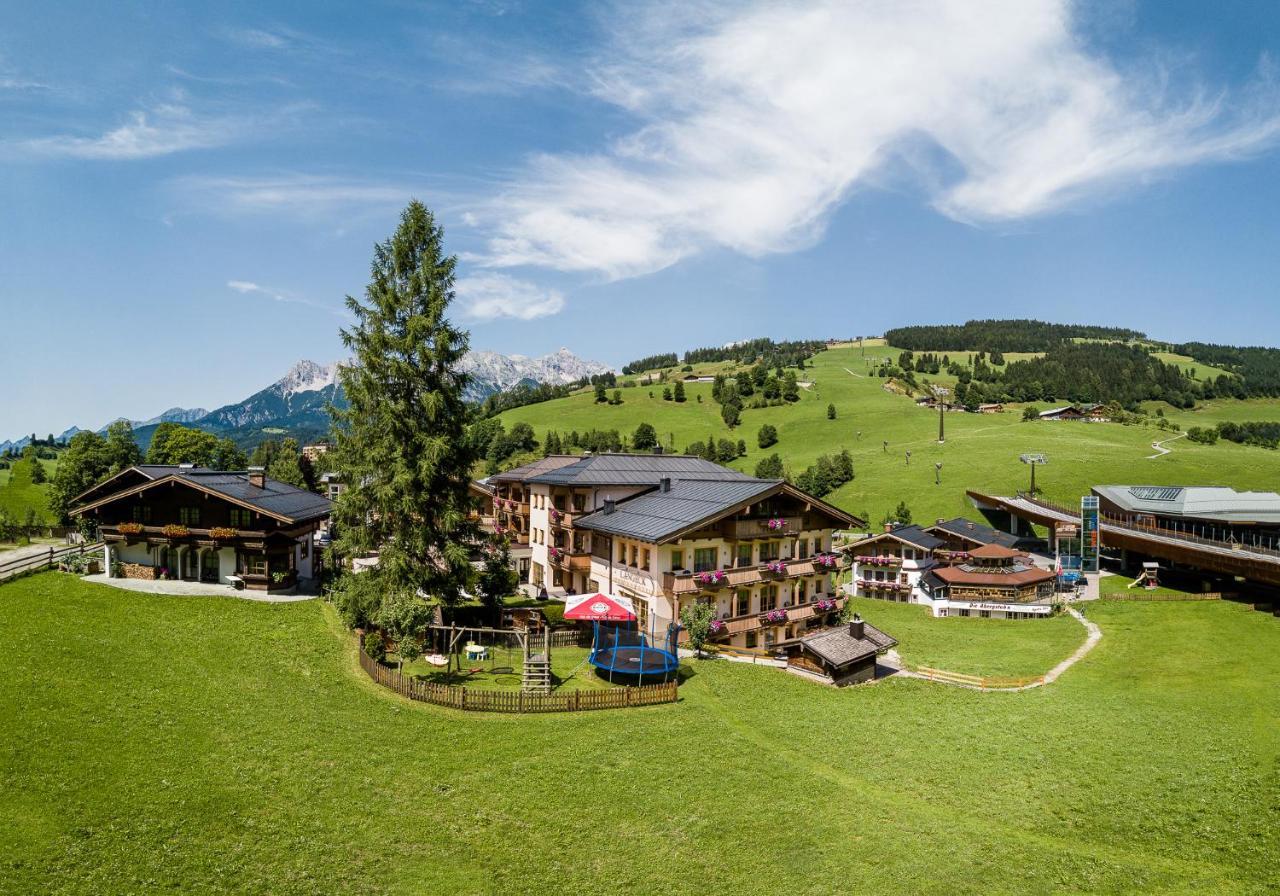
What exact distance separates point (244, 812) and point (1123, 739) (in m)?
29.8

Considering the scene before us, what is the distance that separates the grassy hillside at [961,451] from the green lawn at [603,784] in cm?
8643

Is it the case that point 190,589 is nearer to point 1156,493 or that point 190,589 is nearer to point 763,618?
point 763,618

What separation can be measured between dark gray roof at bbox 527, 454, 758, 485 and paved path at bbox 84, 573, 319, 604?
63.6 ft

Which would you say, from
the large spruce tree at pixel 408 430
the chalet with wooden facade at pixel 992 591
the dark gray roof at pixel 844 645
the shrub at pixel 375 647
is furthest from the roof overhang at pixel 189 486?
the chalet with wooden facade at pixel 992 591

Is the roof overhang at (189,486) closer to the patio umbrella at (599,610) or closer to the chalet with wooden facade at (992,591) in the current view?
the patio umbrella at (599,610)

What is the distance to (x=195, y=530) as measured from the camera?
4453cm

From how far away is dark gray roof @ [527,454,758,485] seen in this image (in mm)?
53250

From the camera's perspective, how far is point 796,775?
23.2m

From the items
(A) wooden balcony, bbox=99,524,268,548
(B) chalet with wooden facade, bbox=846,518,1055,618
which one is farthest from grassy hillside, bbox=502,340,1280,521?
(A) wooden balcony, bbox=99,524,268,548

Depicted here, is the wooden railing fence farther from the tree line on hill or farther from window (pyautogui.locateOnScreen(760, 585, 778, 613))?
the tree line on hill

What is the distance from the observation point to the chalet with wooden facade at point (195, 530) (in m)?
44.1

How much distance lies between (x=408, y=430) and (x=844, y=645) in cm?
2476

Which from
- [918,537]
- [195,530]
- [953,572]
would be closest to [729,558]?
[953,572]

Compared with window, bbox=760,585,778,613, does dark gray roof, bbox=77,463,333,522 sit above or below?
above
